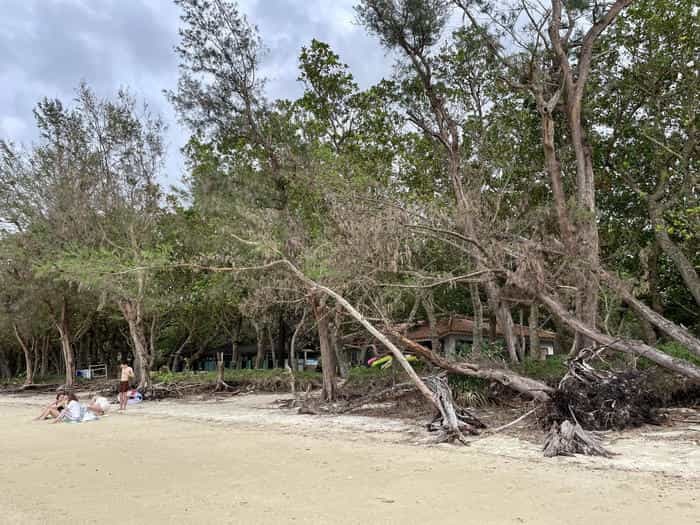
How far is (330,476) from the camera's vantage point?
6.93 meters

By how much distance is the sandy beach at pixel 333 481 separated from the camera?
522 cm

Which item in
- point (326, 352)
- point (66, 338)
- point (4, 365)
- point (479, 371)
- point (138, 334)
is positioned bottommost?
point (479, 371)

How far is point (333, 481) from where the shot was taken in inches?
262

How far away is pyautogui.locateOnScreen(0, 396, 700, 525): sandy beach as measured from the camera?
5223 millimetres

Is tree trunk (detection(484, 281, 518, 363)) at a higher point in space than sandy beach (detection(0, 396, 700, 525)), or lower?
higher

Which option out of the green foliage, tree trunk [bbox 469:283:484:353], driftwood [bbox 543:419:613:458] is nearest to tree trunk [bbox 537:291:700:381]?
the green foliage

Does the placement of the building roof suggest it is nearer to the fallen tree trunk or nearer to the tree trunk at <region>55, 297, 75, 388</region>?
the fallen tree trunk

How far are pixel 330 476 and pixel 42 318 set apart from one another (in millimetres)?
25749

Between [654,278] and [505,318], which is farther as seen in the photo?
[654,278]

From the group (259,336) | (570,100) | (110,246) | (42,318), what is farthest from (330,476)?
(42,318)

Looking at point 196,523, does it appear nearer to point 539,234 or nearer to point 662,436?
point 662,436

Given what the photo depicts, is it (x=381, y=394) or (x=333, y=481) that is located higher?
(x=381, y=394)

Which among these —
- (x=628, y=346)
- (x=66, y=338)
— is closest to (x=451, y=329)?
(x=66, y=338)

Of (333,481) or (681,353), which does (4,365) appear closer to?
(333,481)
